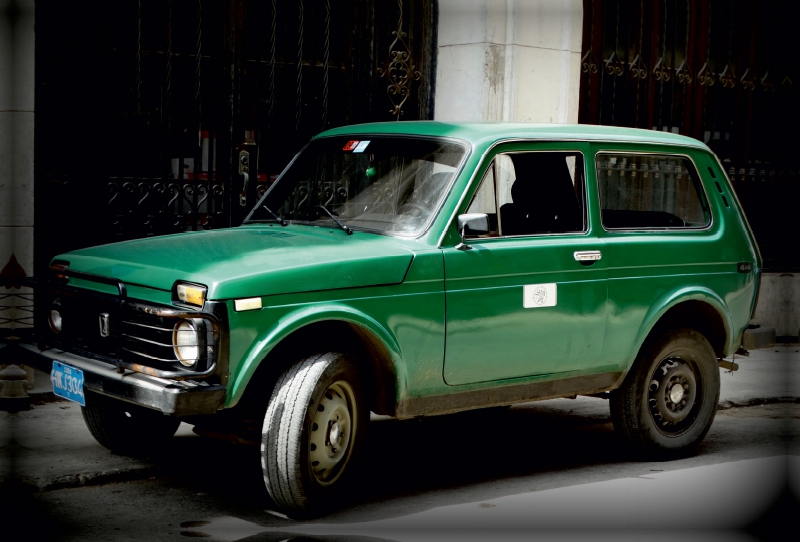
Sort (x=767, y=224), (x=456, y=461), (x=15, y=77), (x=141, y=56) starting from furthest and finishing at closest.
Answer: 1. (x=767, y=224)
2. (x=141, y=56)
3. (x=15, y=77)
4. (x=456, y=461)

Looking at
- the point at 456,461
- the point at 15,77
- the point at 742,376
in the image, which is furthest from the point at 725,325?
the point at 15,77

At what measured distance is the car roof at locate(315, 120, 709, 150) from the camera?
19.8 feet

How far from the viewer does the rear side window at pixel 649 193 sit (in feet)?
21.2

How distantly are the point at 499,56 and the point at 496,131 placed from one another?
16.2 feet

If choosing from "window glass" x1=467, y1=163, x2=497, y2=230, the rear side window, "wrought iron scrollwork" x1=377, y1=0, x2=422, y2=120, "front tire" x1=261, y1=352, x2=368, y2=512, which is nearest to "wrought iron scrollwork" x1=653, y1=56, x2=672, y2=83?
"wrought iron scrollwork" x1=377, y1=0, x2=422, y2=120

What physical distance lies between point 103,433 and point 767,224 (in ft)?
30.9

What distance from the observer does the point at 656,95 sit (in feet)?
40.1

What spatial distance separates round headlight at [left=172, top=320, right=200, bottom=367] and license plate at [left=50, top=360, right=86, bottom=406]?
63 cm

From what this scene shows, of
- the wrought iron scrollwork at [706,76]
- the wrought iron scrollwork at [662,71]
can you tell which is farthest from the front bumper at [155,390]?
the wrought iron scrollwork at [706,76]

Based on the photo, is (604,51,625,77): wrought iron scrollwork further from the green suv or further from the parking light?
the parking light

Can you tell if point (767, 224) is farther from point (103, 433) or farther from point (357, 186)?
point (103, 433)

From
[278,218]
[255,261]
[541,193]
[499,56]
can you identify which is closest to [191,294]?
[255,261]

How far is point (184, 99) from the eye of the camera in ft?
29.9

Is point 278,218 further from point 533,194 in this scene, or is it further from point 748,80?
point 748,80
